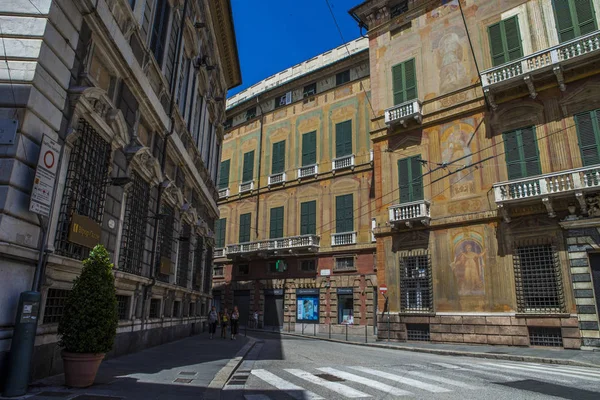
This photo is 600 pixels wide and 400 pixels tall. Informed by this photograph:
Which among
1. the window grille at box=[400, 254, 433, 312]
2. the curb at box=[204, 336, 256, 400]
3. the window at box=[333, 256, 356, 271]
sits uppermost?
the window at box=[333, 256, 356, 271]

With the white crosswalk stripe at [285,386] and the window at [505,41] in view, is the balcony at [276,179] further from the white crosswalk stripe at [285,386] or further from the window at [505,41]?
the white crosswalk stripe at [285,386]

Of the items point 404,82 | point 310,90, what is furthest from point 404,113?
point 310,90

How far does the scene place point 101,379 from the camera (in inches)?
294

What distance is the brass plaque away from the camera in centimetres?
823

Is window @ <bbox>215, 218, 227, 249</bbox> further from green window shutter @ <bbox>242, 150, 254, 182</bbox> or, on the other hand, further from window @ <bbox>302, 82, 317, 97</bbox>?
window @ <bbox>302, 82, 317, 97</bbox>

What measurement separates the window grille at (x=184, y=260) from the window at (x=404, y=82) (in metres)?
13.5

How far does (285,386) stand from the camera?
26.2 ft

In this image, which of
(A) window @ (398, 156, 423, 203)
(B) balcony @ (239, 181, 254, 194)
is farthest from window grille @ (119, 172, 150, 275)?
(B) balcony @ (239, 181, 254, 194)

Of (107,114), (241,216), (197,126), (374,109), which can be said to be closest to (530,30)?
(374,109)

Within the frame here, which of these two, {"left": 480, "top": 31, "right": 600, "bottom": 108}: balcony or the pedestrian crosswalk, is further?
{"left": 480, "top": 31, "right": 600, "bottom": 108}: balcony

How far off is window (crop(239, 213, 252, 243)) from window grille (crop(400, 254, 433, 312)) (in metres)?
17.8

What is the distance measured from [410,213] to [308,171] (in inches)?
516

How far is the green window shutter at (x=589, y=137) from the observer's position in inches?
653

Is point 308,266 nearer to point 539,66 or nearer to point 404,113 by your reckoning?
point 404,113
